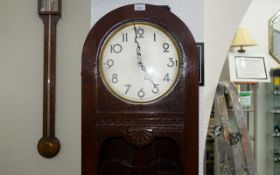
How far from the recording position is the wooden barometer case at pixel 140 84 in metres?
0.84

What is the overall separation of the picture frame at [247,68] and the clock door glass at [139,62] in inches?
75.9

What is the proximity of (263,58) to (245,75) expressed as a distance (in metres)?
0.36

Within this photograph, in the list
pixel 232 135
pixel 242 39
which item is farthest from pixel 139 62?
pixel 242 39

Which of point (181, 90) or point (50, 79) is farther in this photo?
point (50, 79)

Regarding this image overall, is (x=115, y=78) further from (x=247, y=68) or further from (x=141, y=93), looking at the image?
(x=247, y=68)

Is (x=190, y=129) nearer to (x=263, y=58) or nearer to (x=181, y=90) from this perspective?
(x=181, y=90)

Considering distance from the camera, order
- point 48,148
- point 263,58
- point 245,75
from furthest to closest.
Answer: point 263,58
point 245,75
point 48,148

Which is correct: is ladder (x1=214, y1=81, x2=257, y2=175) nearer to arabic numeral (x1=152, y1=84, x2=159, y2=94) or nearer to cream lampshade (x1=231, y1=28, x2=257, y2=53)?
arabic numeral (x1=152, y1=84, x2=159, y2=94)

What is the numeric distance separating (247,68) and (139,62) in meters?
2.10

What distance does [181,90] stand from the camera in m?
0.85

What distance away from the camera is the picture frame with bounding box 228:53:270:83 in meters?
2.68

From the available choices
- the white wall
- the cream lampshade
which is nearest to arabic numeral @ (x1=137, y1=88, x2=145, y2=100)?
the white wall

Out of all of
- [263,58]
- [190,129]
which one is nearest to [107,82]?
[190,129]

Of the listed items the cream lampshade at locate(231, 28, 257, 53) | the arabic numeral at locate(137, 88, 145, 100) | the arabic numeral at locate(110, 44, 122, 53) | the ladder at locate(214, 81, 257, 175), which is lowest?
the ladder at locate(214, 81, 257, 175)
